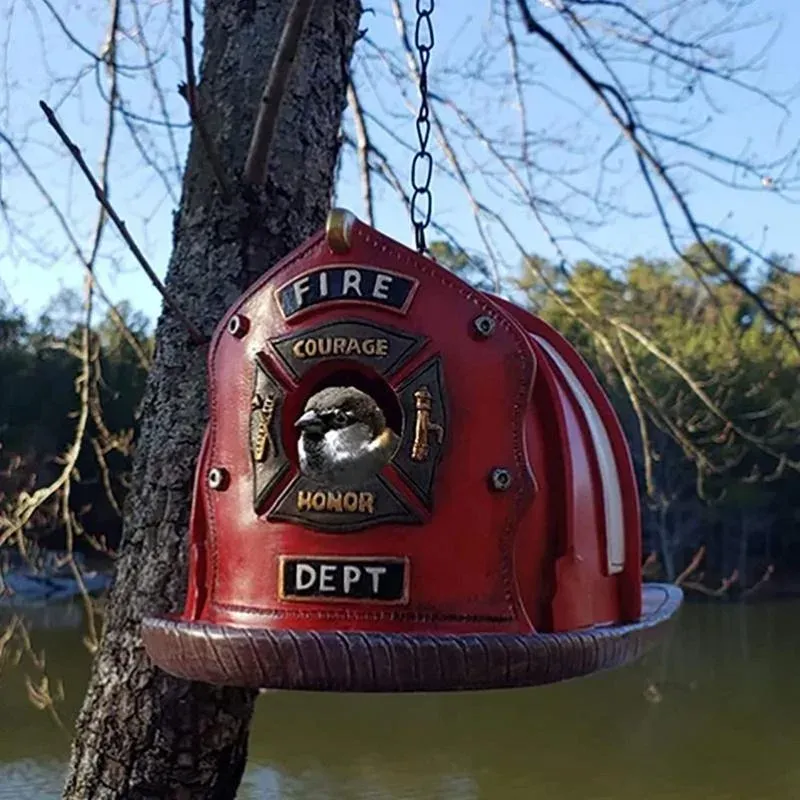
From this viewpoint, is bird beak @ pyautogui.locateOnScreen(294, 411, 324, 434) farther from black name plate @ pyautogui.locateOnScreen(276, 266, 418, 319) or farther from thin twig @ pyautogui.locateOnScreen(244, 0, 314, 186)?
thin twig @ pyautogui.locateOnScreen(244, 0, 314, 186)

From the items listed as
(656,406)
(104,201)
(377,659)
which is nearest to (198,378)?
(104,201)

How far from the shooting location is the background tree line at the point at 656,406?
124 inches

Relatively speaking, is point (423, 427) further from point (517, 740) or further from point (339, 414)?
point (517, 740)

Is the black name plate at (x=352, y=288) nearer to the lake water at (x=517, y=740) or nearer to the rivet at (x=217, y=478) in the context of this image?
the rivet at (x=217, y=478)

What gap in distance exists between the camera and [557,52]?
200 centimetres

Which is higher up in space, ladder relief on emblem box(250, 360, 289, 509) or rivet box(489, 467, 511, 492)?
ladder relief on emblem box(250, 360, 289, 509)

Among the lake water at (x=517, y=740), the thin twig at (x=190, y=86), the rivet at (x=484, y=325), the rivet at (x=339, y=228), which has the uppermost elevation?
the thin twig at (x=190, y=86)

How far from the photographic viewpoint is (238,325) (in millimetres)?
1133

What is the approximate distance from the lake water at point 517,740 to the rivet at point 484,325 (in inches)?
228

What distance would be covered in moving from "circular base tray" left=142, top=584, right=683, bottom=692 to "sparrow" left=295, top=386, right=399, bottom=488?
5.2 inches

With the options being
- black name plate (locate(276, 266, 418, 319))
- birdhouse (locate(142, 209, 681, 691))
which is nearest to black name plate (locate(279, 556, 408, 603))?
birdhouse (locate(142, 209, 681, 691))

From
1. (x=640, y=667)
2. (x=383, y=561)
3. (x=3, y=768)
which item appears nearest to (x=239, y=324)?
(x=383, y=561)

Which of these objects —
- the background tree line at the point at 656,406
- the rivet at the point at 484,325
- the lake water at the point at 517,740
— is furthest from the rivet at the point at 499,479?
the lake water at the point at 517,740

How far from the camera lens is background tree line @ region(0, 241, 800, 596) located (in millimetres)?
3139
